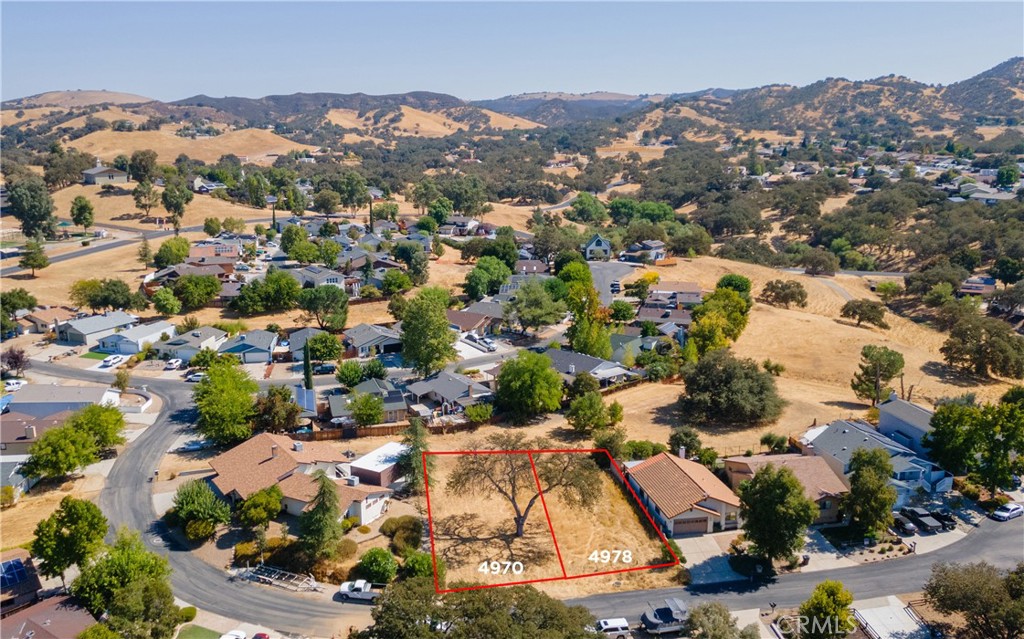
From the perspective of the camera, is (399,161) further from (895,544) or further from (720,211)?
(895,544)

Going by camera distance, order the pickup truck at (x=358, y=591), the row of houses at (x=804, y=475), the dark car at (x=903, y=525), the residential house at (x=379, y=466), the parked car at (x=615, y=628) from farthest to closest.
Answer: the residential house at (x=379, y=466) < the row of houses at (x=804, y=475) < the dark car at (x=903, y=525) < the pickup truck at (x=358, y=591) < the parked car at (x=615, y=628)

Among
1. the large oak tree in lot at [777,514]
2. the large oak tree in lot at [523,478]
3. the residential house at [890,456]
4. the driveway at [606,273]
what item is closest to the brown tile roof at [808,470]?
the residential house at [890,456]

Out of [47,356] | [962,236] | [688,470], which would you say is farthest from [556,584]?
[962,236]

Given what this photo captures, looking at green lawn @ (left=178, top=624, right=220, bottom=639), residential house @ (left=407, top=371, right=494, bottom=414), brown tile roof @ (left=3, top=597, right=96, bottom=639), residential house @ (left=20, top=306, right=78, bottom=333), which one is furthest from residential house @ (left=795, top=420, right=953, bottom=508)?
residential house @ (left=20, top=306, right=78, bottom=333)

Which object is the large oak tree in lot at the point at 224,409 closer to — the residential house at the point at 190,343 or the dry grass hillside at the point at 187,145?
the residential house at the point at 190,343

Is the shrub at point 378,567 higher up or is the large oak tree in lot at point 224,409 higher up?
the large oak tree in lot at point 224,409
